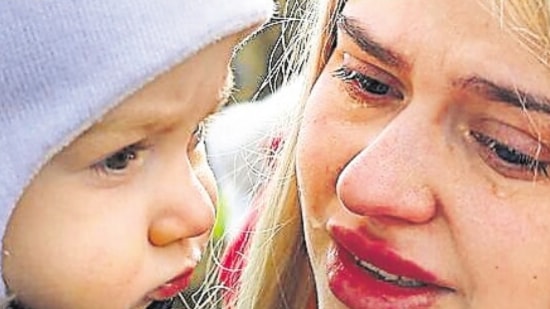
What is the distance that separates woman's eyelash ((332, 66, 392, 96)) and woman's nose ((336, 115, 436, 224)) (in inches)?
2.1

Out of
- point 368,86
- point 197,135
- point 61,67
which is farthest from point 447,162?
point 61,67

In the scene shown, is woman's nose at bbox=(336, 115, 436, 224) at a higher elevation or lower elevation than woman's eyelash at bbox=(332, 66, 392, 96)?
lower

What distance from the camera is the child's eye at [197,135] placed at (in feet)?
3.94

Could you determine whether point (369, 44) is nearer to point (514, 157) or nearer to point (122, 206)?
point (514, 157)

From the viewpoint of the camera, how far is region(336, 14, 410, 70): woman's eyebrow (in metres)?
1.20

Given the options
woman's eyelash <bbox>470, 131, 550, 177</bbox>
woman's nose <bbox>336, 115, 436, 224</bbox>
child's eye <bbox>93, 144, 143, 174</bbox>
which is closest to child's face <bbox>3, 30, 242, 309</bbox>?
child's eye <bbox>93, 144, 143, 174</bbox>

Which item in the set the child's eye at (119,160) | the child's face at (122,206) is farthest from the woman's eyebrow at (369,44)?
the child's eye at (119,160)

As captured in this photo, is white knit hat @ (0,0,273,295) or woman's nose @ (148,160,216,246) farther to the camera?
woman's nose @ (148,160,216,246)

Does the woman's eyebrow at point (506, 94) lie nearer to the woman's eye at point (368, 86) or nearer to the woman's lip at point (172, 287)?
the woman's eye at point (368, 86)

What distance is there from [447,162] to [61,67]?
1.16 feet

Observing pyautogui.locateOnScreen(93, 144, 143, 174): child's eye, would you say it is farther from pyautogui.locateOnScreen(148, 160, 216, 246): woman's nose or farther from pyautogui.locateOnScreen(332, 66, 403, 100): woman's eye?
pyautogui.locateOnScreen(332, 66, 403, 100): woman's eye

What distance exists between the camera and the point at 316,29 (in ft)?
4.68

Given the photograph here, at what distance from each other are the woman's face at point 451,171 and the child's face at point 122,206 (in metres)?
0.15

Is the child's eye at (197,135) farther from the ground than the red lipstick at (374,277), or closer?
farther from the ground
